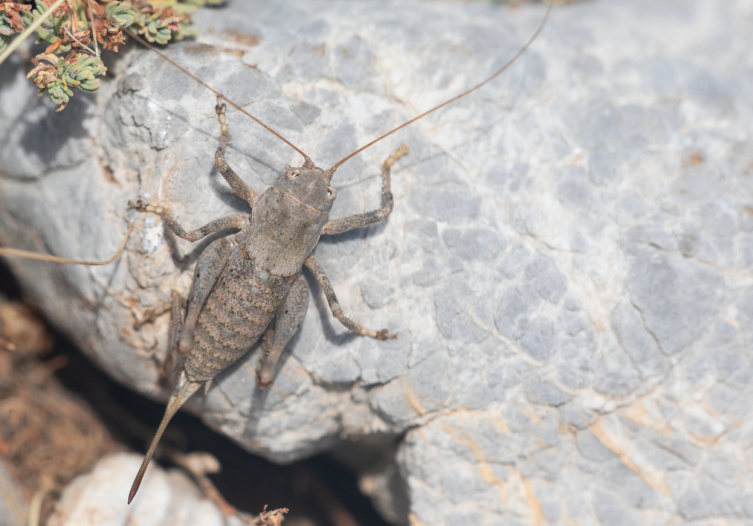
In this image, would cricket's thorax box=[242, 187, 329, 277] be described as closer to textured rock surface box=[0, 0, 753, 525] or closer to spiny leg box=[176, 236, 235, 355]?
spiny leg box=[176, 236, 235, 355]

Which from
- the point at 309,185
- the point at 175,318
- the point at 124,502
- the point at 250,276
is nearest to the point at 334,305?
the point at 250,276

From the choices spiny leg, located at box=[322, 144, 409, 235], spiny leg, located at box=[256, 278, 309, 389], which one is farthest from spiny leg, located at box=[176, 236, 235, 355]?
spiny leg, located at box=[322, 144, 409, 235]

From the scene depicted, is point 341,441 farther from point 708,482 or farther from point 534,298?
point 708,482

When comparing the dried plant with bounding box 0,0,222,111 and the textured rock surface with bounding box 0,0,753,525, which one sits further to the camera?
the textured rock surface with bounding box 0,0,753,525

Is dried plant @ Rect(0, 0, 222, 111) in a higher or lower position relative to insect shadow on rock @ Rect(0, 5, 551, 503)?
higher

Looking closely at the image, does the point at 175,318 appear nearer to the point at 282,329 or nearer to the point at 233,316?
the point at 233,316

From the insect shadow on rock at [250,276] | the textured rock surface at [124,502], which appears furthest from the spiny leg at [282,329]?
the textured rock surface at [124,502]

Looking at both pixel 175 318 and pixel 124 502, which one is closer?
pixel 175 318

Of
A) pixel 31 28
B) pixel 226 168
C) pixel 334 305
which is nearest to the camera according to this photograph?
pixel 31 28
